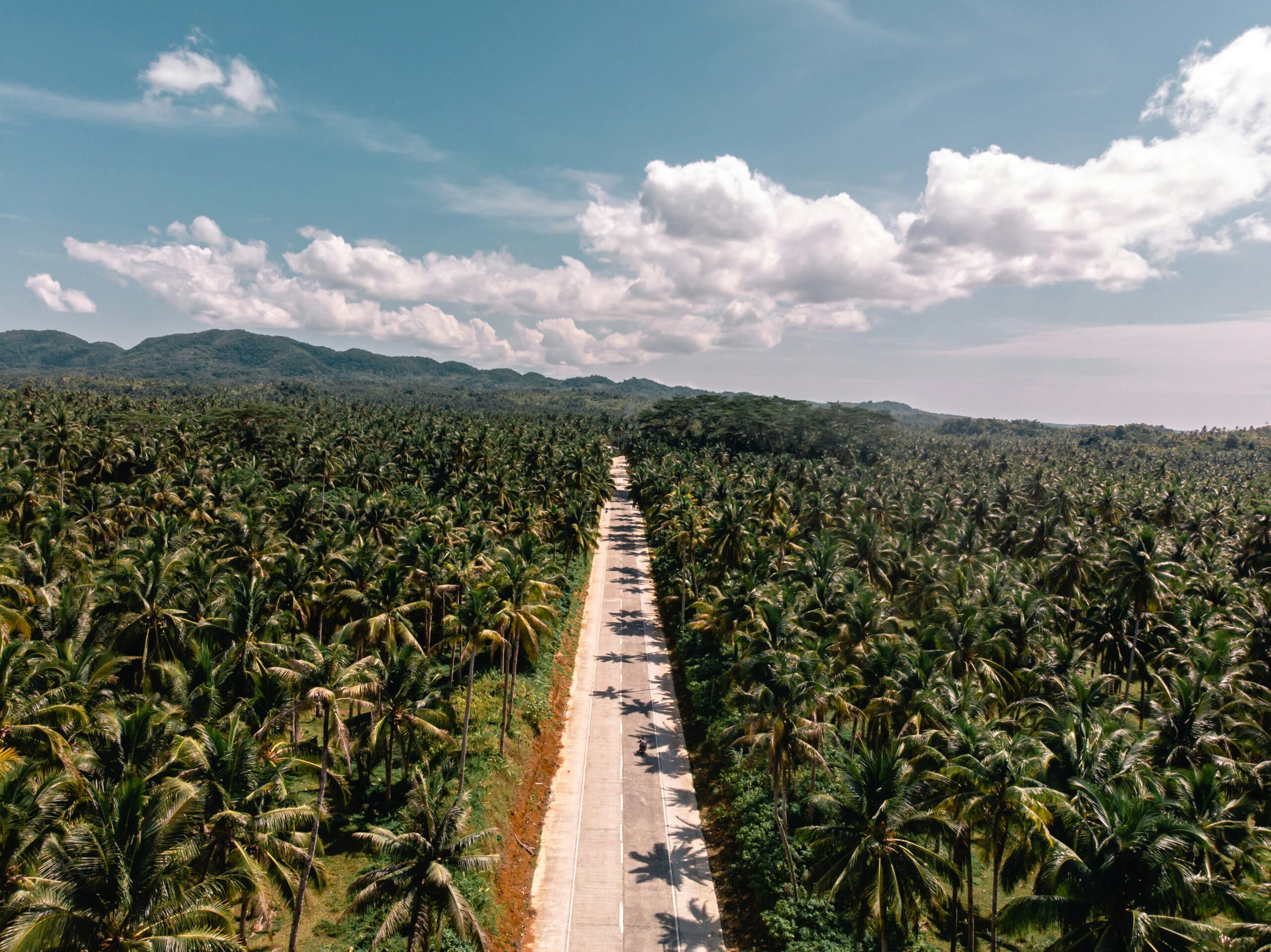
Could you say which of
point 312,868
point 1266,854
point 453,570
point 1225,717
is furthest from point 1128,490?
point 312,868

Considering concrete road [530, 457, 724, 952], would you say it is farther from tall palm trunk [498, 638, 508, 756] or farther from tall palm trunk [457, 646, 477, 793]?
tall palm trunk [457, 646, 477, 793]

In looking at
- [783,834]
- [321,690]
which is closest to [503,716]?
[783,834]

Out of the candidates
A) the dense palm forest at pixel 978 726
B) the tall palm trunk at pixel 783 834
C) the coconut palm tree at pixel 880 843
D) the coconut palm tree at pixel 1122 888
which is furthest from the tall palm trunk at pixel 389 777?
the coconut palm tree at pixel 1122 888

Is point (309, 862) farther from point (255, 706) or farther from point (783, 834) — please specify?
point (783, 834)

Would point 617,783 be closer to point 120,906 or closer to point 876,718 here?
point 876,718

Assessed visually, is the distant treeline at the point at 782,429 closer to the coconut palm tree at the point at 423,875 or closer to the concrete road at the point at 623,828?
the concrete road at the point at 623,828

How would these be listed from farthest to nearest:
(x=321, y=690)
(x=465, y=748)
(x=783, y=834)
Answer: (x=465, y=748)
(x=783, y=834)
(x=321, y=690)
